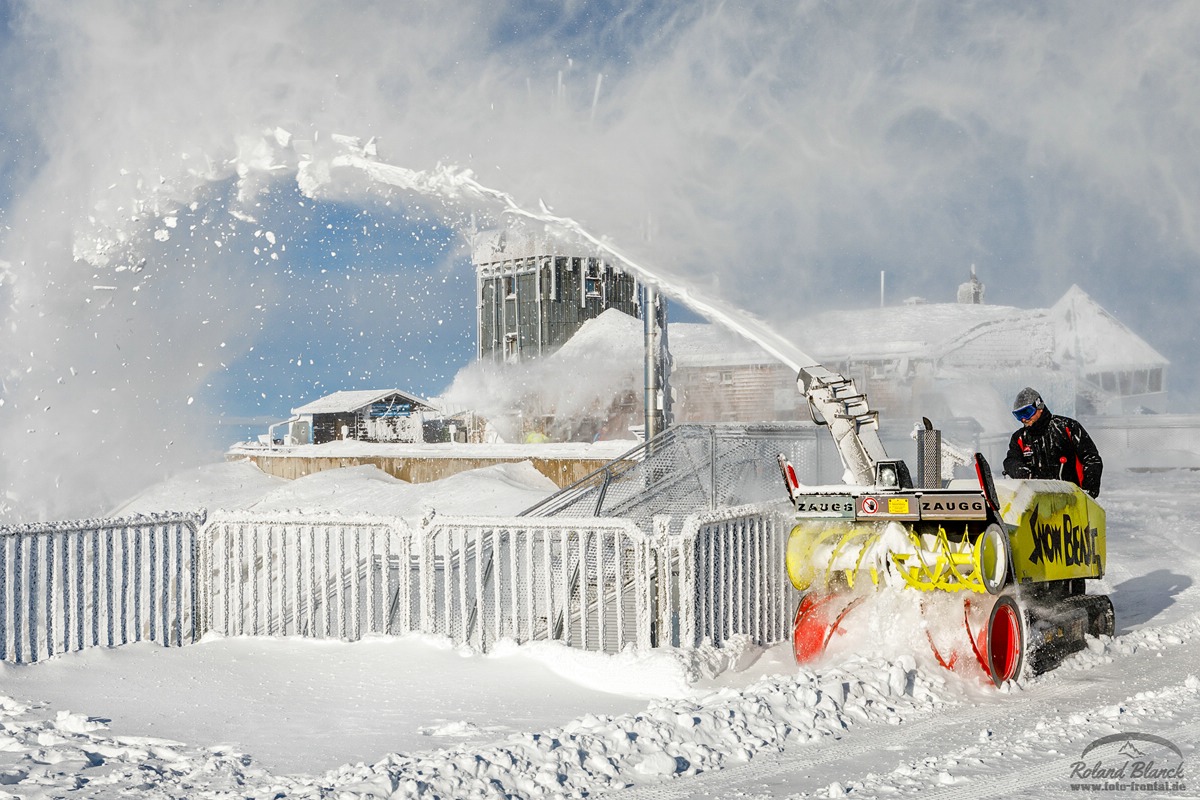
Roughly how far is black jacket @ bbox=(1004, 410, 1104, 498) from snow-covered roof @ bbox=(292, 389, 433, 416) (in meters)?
52.9

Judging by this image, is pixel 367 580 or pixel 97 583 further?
pixel 367 580

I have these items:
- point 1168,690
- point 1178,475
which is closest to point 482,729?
point 1168,690

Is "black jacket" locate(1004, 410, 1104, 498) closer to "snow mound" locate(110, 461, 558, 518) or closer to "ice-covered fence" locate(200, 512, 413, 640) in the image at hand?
"ice-covered fence" locate(200, 512, 413, 640)

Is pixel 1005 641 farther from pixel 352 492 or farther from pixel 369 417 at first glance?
pixel 369 417

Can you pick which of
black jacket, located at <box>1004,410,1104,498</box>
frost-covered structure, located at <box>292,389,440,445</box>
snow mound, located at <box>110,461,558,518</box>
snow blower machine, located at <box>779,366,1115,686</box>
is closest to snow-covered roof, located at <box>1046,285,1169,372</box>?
frost-covered structure, located at <box>292,389,440,445</box>

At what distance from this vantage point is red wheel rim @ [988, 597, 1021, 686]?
8.34m

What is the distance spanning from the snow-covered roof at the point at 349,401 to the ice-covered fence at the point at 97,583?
168 feet

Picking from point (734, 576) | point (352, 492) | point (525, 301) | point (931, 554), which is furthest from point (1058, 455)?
point (525, 301)

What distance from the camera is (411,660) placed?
31.0 feet

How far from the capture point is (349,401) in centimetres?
6212

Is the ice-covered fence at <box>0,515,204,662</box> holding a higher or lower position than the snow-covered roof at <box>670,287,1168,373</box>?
lower

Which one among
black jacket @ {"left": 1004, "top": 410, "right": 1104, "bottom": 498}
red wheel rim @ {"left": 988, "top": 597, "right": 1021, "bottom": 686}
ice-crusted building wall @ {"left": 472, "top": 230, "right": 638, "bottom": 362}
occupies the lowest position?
red wheel rim @ {"left": 988, "top": 597, "right": 1021, "bottom": 686}

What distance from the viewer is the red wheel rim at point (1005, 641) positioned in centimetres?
834

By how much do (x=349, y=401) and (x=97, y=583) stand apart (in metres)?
52.8
